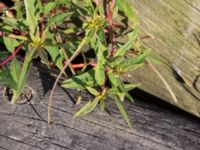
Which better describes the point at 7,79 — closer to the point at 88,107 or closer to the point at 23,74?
the point at 23,74

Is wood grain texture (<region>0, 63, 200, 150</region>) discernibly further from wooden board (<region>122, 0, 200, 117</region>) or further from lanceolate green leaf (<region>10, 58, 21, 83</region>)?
wooden board (<region>122, 0, 200, 117</region>)

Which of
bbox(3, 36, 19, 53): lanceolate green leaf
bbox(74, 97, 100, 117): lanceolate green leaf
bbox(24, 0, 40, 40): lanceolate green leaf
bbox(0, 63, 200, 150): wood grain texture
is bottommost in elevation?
bbox(0, 63, 200, 150): wood grain texture

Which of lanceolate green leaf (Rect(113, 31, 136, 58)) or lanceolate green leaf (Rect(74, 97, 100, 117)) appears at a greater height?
lanceolate green leaf (Rect(113, 31, 136, 58))

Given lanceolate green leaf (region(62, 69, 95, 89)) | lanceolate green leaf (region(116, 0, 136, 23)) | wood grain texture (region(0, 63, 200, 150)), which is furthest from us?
lanceolate green leaf (region(116, 0, 136, 23))

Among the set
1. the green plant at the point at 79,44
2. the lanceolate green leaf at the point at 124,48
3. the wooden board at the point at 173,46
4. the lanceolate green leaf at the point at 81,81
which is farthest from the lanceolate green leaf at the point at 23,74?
the wooden board at the point at 173,46

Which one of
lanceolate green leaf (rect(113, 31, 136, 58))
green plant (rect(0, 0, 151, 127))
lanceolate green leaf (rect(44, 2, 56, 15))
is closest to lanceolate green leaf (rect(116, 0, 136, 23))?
green plant (rect(0, 0, 151, 127))

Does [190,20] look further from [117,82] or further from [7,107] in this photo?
[7,107]
